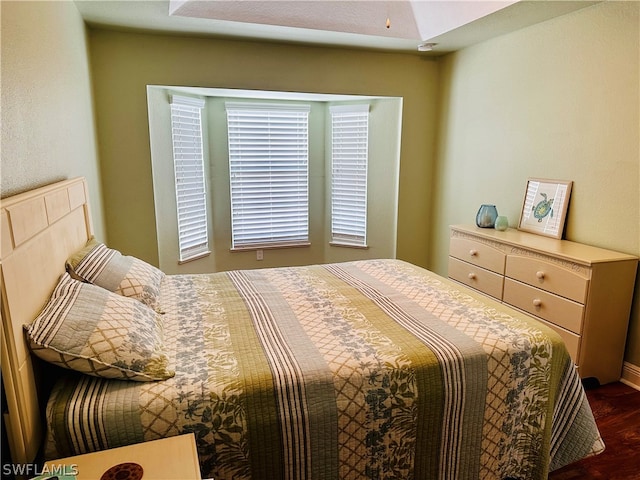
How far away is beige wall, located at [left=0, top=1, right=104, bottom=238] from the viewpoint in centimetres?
163

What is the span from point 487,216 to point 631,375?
147 centimetres

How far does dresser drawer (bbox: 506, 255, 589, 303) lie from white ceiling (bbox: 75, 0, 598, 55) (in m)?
1.69

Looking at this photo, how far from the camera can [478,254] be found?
3414mm

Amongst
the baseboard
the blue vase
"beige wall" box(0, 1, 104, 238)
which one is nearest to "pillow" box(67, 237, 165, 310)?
"beige wall" box(0, 1, 104, 238)

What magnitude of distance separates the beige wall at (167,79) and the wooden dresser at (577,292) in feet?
6.41

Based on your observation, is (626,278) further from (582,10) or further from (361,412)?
(361,412)

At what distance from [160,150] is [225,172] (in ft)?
2.64

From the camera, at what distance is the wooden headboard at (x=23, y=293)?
50.2 inches

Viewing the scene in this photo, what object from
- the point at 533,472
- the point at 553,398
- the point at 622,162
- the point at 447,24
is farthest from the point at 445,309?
the point at 447,24

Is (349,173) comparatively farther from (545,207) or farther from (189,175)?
(545,207)

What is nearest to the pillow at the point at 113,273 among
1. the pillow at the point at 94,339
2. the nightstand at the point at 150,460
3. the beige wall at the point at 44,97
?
the pillow at the point at 94,339

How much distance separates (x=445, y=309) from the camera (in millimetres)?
2191

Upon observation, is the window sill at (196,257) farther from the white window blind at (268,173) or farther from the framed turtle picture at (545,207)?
the framed turtle picture at (545,207)

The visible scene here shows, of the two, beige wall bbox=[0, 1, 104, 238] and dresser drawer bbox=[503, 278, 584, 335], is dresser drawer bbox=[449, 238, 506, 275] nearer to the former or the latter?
dresser drawer bbox=[503, 278, 584, 335]
